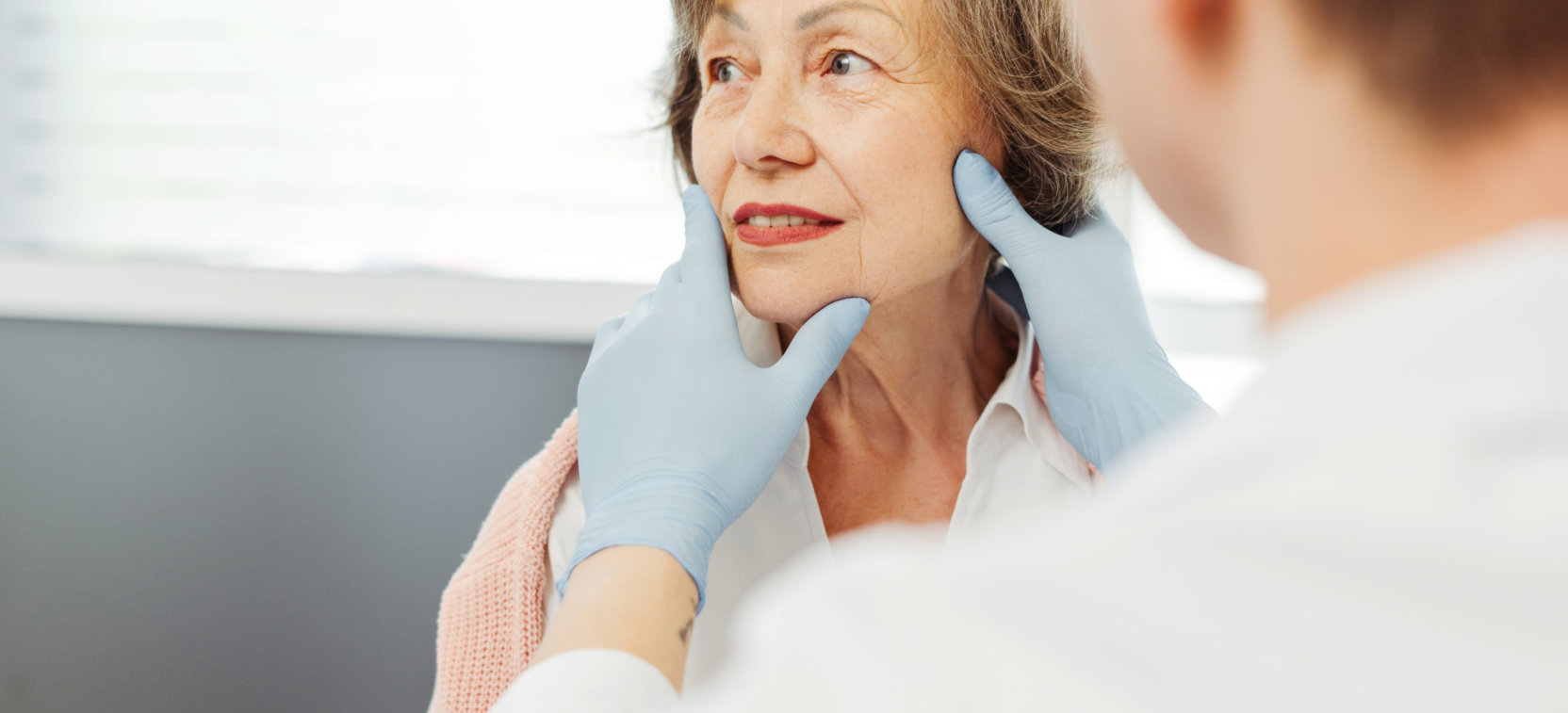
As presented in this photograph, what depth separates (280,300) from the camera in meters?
1.58

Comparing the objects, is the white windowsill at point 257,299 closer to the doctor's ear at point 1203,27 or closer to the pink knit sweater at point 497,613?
the pink knit sweater at point 497,613

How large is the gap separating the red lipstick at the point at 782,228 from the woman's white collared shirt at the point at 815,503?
7.7 inches

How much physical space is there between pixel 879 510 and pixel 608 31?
97 cm

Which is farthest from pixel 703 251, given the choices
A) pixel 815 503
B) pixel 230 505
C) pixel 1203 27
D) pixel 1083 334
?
pixel 230 505

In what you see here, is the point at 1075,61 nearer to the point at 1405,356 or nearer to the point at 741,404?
the point at 741,404

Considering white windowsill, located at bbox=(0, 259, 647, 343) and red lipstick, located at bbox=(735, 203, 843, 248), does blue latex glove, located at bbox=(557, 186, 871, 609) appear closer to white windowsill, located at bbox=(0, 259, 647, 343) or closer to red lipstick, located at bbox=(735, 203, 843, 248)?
red lipstick, located at bbox=(735, 203, 843, 248)

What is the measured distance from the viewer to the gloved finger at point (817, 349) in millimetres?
952

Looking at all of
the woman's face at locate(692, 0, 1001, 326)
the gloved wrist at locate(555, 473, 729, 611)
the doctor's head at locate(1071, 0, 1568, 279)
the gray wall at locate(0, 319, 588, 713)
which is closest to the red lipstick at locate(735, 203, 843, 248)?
the woman's face at locate(692, 0, 1001, 326)

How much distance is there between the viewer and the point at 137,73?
1.62m

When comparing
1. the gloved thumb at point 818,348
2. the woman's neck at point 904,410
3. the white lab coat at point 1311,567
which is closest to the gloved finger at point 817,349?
the gloved thumb at point 818,348

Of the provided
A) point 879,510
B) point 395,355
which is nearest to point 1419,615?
point 879,510

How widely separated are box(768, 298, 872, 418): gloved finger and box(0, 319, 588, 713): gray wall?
777mm

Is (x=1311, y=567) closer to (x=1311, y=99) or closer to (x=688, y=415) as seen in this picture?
(x=1311, y=99)

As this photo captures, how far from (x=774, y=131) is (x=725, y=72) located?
141 millimetres
